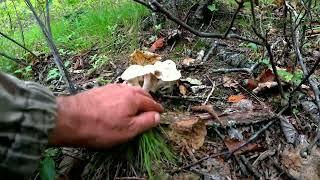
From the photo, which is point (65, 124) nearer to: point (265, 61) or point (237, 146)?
point (237, 146)

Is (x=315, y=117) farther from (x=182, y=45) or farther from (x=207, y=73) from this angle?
(x=182, y=45)

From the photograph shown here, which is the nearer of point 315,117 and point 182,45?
point 315,117

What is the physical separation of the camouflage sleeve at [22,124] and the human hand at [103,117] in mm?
76

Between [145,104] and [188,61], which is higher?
[188,61]

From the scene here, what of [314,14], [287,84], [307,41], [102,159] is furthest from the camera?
[314,14]

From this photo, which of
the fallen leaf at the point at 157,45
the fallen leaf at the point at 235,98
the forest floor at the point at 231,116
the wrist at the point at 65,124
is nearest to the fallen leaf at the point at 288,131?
the forest floor at the point at 231,116

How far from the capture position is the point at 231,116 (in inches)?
76.8

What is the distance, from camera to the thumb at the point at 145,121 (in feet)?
5.18

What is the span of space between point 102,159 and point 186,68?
100cm

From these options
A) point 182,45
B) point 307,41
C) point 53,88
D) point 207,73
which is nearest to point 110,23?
point 182,45

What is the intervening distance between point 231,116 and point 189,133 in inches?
10.9

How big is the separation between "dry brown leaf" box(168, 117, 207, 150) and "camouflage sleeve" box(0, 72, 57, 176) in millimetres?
627

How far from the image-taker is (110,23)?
3586 mm

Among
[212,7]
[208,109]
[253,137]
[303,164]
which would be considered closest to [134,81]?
[208,109]
